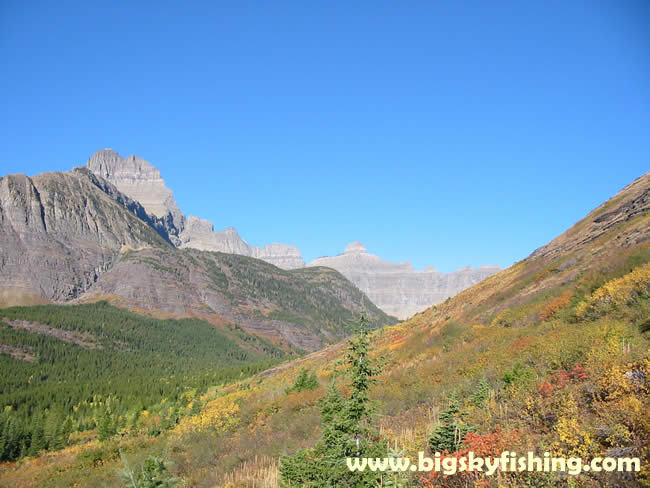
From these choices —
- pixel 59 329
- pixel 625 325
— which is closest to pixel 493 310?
pixel 625 325

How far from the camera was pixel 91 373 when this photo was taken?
13462 centimetres

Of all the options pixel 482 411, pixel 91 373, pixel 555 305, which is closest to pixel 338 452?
pixel 482 411

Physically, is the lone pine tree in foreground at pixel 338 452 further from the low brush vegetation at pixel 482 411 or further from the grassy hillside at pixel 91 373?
the grassy hillside at pixel 91 373

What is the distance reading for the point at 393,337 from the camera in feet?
148

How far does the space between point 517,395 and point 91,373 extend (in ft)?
509

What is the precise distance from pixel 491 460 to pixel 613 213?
123 ft

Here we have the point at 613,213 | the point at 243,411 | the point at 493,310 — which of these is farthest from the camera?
the point at 613,213

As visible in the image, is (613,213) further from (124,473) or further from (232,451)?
(124,473)

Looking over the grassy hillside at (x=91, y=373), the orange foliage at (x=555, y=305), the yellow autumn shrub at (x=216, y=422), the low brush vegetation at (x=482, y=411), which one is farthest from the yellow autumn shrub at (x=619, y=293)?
the grassy hillside at (x=91, y=373)

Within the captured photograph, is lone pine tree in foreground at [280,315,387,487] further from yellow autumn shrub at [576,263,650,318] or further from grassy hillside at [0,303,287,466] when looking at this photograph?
grassy hillside at [0,303,287,466]

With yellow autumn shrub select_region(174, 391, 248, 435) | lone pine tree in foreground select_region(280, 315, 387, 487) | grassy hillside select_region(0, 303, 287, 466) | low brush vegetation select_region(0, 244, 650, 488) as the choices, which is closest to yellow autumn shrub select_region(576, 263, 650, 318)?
low brush vegetation select_region(0, 244, 650, 488)

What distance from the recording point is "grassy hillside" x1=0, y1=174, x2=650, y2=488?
6910 millimetres

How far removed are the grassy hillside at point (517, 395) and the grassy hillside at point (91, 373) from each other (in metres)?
16.3

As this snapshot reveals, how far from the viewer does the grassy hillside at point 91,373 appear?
65.6 metres
